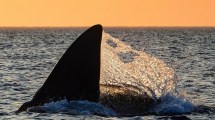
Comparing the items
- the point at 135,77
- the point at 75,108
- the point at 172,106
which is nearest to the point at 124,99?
the point at 75,108

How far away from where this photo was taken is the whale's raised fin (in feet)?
52.5

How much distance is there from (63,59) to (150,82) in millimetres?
7817

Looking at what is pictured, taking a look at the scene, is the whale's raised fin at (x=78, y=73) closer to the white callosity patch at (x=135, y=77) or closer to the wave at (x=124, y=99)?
the wave at (x=124, y=99)

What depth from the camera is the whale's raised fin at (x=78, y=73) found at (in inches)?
630

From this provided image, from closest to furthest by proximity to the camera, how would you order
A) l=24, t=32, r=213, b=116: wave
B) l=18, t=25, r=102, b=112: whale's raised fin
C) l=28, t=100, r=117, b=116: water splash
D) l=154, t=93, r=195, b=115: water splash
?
l=18, t=25, r=102, b=112: whale's raised fin
l=28, t=100, r=117, b=116: water splash
l=24, t=32, r=213, b=116: wave
l=154, t=93, r=195, b=115: water splash

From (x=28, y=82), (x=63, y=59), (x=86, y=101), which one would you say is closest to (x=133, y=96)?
(x=86, y=101)

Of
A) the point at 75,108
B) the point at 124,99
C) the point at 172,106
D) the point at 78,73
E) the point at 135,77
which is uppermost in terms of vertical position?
the point at 78,73

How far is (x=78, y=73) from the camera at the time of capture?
1658 centimetres

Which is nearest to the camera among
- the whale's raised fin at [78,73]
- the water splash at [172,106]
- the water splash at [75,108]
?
the whale's raised fin at [78,73]

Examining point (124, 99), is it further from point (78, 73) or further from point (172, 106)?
point (78, 73)

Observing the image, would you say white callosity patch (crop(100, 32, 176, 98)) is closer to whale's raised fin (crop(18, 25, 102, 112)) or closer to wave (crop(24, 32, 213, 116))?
wave (crop(24, 32, 213, 116))

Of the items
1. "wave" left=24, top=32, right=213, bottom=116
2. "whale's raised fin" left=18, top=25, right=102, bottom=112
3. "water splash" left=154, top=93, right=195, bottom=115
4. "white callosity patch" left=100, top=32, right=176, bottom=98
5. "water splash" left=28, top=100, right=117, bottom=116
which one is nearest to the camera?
"whale's raised fin" left=18, top=25, right=102, bottom=112

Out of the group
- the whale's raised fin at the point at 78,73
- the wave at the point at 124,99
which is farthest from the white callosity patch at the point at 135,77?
the whale's raised fin at the point at 78,73

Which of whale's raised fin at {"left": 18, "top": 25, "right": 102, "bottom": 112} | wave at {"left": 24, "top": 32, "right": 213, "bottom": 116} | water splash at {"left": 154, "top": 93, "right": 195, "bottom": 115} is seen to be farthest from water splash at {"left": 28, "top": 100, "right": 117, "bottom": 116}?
water splash at {"left": 154, "top": 93, "right": 195, "bottom": 115}
